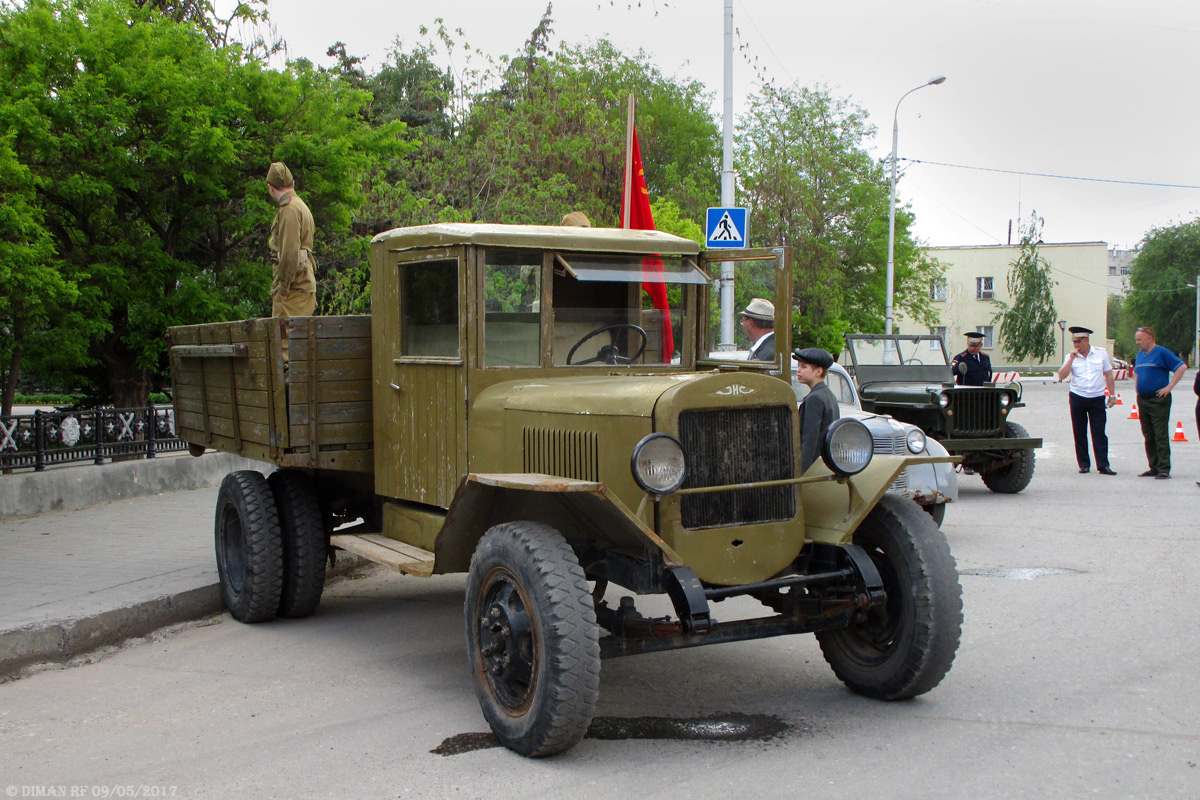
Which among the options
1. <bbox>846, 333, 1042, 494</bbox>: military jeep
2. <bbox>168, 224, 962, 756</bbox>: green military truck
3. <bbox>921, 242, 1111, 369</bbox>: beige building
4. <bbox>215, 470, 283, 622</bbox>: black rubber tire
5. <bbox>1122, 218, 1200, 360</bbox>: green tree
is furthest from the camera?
<bbox>1122, 218, 1200, 360</bbox>: green tree

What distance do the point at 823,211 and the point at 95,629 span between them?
32.2m

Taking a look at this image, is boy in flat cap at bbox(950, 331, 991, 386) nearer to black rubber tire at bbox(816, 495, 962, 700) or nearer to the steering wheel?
the steering wheel

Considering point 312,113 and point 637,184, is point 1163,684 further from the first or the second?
point 312,113

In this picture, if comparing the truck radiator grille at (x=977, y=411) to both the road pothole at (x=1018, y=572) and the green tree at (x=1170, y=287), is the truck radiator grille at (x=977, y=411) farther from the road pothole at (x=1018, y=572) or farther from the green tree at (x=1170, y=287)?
the green tree at (x=1170, y=287)

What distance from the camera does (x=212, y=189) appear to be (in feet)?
40.7

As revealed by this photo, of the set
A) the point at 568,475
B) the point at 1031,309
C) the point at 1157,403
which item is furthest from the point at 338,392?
the point at 1031,309

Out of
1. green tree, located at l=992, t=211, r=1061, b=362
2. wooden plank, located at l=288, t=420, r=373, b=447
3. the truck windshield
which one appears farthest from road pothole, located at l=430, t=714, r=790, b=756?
green tree, located at l=992, t=211, r=1061, b=362

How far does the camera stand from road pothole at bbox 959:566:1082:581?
24.6ft

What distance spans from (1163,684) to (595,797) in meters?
2.95

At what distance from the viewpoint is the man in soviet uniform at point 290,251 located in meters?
7.26

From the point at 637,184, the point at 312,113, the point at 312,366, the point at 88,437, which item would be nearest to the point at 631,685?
the point at 312,366

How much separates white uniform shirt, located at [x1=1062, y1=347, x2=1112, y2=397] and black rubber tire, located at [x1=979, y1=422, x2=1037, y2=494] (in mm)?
1620

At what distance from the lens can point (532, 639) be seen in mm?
4254

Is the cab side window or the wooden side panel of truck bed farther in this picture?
the wooden side panel of truck bed
